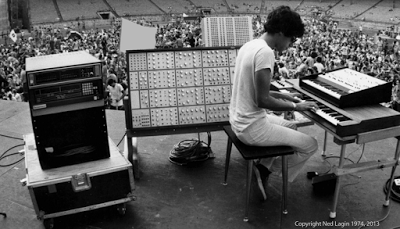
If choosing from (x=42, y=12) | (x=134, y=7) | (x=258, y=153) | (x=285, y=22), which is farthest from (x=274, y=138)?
(x=134, y=7)

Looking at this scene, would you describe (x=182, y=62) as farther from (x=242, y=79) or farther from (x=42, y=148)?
(x=42, y=148)

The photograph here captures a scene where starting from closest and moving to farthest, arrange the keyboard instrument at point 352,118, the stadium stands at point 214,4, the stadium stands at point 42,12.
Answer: the keyboard instrument at point 352,118 → the stadium stands at point 42,12 → the stadium stands at point 214,4

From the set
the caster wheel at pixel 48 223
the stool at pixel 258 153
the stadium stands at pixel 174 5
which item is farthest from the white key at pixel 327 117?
the stadium stands at pixel 174 5

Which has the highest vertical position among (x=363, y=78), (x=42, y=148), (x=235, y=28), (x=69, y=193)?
(x=235, y=28)

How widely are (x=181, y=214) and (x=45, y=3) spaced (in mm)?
37698

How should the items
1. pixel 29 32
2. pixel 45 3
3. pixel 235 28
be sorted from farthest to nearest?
pixel 45 3 → pixel 29 32 → pixel 235 28

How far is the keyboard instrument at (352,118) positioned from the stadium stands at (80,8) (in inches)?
1349

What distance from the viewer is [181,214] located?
3414 millimetres

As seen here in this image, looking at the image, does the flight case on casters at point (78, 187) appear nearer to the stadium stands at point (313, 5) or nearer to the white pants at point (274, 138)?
the white pants at point (274, 138)

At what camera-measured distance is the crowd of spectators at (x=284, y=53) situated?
39.3 feet

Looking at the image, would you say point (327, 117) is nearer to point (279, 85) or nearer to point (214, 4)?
point (279, 85)

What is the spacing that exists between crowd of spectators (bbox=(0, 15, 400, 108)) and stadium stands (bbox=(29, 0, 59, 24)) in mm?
2878

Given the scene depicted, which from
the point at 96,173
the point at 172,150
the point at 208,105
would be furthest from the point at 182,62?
the point at 96,173

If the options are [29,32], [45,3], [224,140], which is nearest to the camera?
[224,140]
